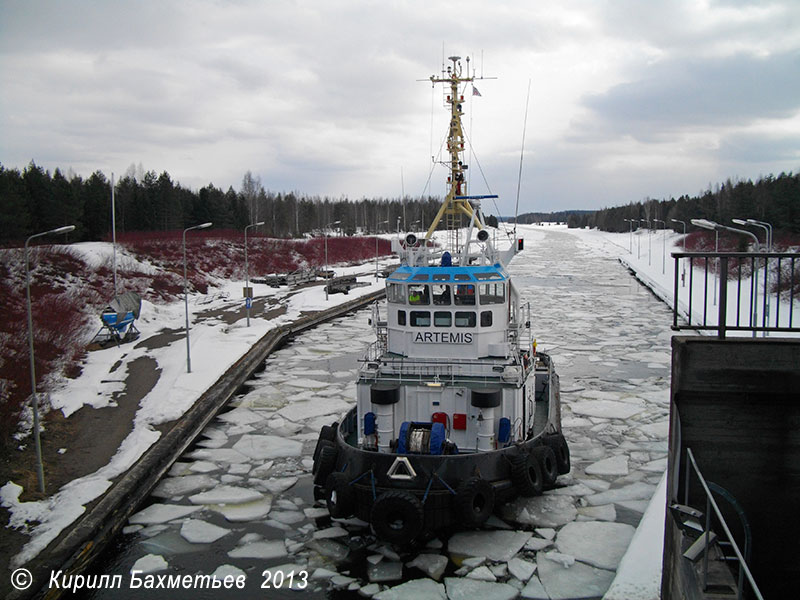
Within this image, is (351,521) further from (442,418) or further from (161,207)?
(161,207)

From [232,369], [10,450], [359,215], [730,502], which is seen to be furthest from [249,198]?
[730,502]

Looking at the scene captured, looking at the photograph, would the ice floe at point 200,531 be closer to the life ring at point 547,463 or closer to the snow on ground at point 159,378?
the snow on ground at point 159,378

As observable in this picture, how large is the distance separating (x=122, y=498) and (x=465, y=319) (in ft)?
24.0

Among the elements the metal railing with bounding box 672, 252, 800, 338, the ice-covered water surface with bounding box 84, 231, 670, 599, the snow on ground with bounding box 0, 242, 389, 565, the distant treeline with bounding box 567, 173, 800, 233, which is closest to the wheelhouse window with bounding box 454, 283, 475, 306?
the metal railing with bounding box 672, 252, 800, 338

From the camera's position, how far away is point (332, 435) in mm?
12008

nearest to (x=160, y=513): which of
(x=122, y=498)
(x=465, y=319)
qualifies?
(x=122, y=498)

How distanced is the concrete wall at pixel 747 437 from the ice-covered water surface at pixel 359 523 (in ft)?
8.56

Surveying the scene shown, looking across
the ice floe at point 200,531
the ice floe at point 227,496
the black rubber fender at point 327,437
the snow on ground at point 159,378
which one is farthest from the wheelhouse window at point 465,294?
the snow on ground at point 159,378

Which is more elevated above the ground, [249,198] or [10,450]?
[249,198]

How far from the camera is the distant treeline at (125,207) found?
41.4m

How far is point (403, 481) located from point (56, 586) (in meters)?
5.23

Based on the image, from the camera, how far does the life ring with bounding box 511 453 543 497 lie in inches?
418

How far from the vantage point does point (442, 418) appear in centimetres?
1111

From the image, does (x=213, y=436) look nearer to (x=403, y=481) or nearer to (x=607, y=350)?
(x=403, y=481)
